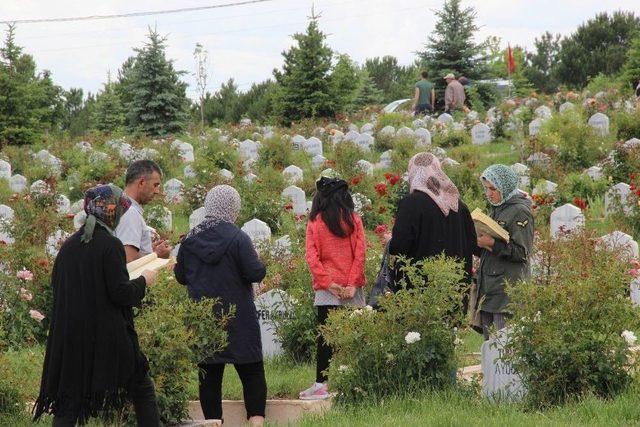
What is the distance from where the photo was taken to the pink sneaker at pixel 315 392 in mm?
7781

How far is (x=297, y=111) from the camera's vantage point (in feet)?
95.0

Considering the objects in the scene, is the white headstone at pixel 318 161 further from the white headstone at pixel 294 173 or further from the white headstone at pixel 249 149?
the white headstone at pixel 249 149

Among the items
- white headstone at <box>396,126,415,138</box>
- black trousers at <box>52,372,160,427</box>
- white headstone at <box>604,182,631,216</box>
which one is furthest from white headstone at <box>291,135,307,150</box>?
black trousers at <box>52,372,160,427</box>

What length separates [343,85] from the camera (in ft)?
98.6

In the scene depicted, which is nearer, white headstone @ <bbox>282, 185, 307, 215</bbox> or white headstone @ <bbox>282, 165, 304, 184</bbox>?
white headstone @ <bbox>282, 185, 307, 215</bbox>

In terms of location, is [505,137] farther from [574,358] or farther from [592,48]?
[592,48]

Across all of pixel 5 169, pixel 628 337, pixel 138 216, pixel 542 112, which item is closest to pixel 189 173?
pixel 5 169

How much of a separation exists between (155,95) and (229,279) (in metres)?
22.1

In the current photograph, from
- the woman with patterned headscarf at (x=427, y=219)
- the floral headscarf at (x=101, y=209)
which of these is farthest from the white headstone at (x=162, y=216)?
the floral headscarf at (x=101, y=209)

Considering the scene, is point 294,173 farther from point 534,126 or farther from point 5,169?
point 5,169

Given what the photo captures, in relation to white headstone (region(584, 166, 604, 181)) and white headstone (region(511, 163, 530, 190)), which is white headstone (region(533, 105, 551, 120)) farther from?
white headstone (region(584, 166, 604, 181))

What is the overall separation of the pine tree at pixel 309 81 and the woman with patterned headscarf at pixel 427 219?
2098 cm

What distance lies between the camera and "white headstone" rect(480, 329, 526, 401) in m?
6.74

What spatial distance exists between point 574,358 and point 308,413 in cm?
166
